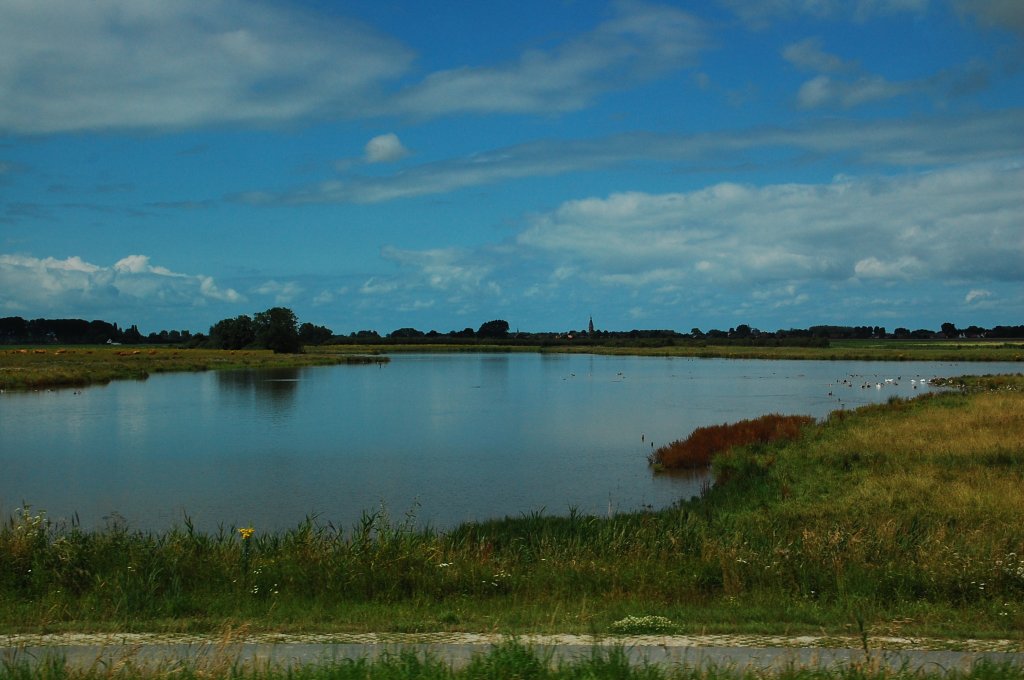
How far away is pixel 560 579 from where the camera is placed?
9641 mm

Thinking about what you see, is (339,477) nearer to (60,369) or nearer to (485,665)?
(485,665)

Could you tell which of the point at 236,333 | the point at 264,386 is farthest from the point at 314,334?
the point at 264,386

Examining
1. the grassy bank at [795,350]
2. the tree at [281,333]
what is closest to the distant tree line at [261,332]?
the tree at [281,333]

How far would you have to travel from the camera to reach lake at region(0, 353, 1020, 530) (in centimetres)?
1891

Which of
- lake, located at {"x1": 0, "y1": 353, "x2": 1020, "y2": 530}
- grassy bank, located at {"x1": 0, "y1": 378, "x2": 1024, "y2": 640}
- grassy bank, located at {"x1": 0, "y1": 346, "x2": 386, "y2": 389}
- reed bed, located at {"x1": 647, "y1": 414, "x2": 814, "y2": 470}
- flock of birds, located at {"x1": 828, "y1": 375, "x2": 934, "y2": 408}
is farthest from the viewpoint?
grassy bank, located at {"x1": 0, "y1": 346, "x2": 386, "y2": 389}

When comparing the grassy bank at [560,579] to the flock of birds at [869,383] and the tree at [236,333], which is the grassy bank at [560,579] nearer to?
the flock of birds at [869,383]

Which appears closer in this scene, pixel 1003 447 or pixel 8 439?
pixel 1003 447

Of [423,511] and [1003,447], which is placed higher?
[1003,447]

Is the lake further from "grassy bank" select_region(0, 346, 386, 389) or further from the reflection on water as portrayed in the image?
"grassy bank" select_region(0, 346, 386, 389)

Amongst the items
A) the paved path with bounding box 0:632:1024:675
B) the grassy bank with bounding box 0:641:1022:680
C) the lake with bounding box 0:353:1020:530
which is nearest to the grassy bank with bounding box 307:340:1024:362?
the lake with bounding box 0:353:1020:530

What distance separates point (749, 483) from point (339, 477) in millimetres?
10530

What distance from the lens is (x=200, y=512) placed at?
18.0 meters

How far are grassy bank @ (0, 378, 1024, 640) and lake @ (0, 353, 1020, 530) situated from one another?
4.59 m

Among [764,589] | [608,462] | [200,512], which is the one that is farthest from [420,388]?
[764,589]
